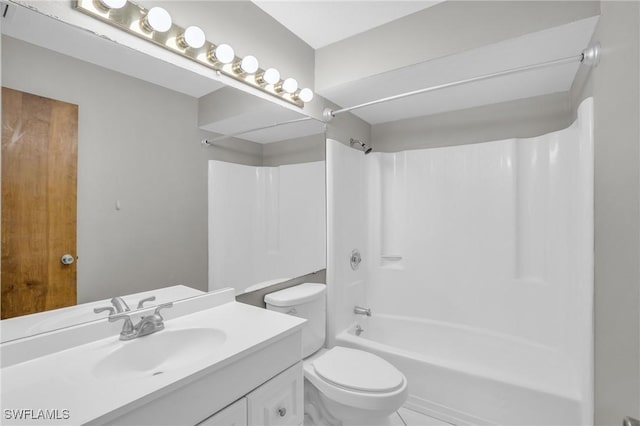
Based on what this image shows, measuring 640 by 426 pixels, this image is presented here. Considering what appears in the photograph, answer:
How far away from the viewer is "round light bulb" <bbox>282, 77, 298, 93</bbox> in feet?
5.98

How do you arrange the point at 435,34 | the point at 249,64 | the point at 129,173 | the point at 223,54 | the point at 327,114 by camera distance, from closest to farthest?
the point at 129,173 < the point at 223,54 < the point at 249,64 < the point at 435,34 < the point at 327,114

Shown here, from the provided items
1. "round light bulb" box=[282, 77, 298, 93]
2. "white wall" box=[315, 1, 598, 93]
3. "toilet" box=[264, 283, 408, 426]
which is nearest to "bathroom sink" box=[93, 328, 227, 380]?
"toilet" box=[264, 283, 408, 426]

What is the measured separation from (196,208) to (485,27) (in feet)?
5.65

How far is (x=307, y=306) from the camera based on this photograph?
6.39 ft

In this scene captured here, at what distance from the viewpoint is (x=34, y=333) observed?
953mm

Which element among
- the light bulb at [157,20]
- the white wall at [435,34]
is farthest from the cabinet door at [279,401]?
the white wall at [435,34]

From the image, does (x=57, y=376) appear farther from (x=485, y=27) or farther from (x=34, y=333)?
(x=485, y=27)

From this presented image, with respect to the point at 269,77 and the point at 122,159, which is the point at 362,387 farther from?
the point at 269,77

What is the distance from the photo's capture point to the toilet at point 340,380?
144cm

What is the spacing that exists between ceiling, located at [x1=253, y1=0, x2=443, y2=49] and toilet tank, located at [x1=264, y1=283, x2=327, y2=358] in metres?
1.66

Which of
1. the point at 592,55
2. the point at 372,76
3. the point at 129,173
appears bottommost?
the point at 129,173

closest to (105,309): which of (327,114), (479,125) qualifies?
(327,114)

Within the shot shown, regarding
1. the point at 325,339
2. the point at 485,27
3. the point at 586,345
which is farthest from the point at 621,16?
the point at 325,339

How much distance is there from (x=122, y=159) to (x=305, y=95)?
119cm
